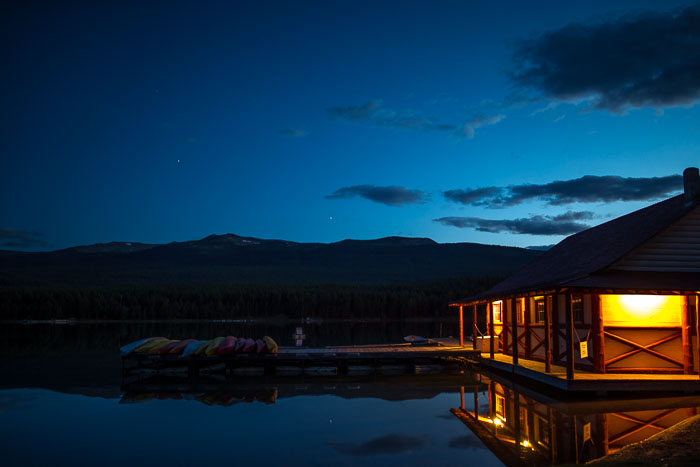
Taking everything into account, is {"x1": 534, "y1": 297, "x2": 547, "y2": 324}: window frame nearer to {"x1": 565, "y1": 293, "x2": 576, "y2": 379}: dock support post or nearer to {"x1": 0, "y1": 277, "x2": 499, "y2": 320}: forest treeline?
{"x1": 565, "y1": 293, "x2": 576, "y2": 379}: dock support post

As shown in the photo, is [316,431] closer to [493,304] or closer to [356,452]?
[356,452]

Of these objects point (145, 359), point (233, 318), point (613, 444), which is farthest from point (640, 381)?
point (233, 318)

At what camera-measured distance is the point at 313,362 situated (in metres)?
25.0

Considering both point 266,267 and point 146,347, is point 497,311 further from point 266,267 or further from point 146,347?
point 266,267

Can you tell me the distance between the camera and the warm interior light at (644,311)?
55.6 ft

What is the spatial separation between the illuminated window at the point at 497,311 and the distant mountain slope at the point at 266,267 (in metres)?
102

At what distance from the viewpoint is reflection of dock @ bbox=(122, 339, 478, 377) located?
23.4 meters

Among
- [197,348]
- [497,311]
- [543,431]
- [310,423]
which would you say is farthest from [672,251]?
[197,348]

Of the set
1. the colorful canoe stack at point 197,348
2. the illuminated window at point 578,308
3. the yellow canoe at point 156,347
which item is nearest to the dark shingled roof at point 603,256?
the illuminated window at point 578,308

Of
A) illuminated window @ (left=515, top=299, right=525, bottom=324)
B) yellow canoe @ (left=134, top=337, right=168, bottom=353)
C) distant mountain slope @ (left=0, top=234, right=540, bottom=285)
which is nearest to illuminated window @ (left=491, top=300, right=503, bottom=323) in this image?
illuminated window @ (left=515, top=299, right=525, bottom=324)

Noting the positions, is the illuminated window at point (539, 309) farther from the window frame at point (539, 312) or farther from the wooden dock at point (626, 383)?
the wooden dock at point (626, 383)

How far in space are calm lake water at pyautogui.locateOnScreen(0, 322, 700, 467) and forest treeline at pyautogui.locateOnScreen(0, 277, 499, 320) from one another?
73372mm

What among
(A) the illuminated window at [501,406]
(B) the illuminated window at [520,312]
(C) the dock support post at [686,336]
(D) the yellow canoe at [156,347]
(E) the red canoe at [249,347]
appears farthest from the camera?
(E) the red canoe at [249,347]

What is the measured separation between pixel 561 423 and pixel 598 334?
187 inches
